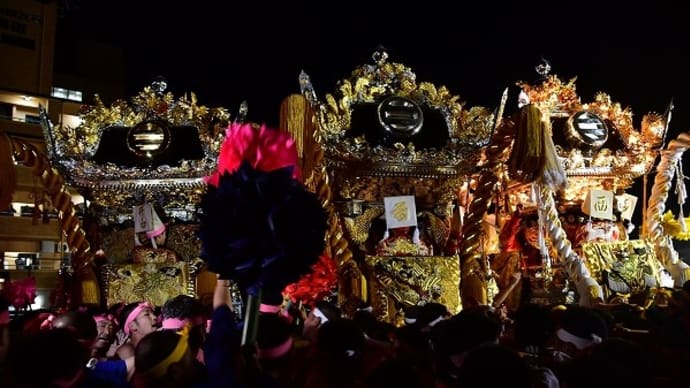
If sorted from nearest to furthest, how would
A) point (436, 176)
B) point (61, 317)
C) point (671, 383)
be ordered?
1. point (671, 383)
2. point (61, 317)
3. point (436, 176)

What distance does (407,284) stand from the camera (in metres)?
7.91

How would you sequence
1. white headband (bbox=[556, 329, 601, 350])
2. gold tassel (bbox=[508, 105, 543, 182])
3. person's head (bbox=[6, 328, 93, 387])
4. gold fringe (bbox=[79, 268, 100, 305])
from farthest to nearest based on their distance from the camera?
gold fringe (bbox=[79, 268, 100, 305]) < gold tassel (bbox=[508, 105, 543, 182]) < white headband (bbox=[556, 329, 601, 350]) < person's head (bbox=[6, 328, 93, 387])

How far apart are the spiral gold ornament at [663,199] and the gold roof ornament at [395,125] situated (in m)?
3.88

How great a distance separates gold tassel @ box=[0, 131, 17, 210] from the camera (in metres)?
8.43

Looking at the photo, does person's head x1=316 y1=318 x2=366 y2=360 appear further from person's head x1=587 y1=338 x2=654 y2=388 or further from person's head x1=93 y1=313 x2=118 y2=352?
person's head x1=93 y1=313 x2=118 y2=352

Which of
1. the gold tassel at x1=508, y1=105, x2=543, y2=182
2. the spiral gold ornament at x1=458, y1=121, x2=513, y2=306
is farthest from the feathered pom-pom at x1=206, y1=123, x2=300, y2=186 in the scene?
the spiral gold ornament at x1=458, y1=121, x2=513, y2=306

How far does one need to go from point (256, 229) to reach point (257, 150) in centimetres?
41

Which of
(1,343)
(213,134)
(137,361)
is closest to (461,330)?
(137,361)

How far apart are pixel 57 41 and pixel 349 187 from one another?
28.2m

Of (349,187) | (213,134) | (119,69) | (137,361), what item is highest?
(119,69)

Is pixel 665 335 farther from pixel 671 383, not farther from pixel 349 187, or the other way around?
pixel 349 187

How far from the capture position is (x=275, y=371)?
116 inches

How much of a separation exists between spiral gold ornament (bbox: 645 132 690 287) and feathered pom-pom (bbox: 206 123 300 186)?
30.8ft

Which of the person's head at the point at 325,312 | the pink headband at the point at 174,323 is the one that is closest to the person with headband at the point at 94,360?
the pink headband at the point at 174,323
